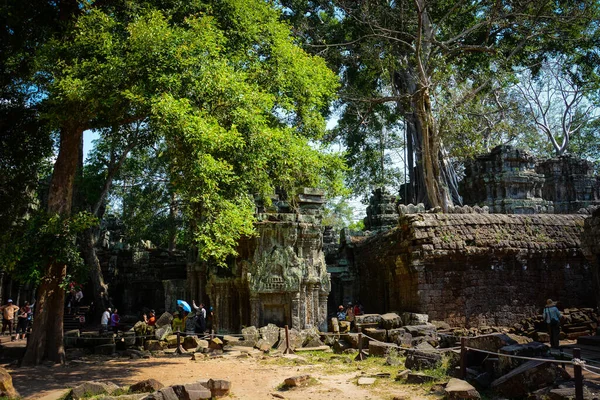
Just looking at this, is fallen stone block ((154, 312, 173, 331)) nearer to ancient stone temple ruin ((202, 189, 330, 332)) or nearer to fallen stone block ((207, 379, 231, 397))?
ancient stone temple ruin ((202, 189, 330, 332))

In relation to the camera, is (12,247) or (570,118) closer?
(12,247)

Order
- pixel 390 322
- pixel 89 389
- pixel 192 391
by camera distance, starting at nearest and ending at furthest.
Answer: pixel 192 391 < pixel 89 389 < pixel 390 322

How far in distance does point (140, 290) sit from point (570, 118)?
2657 cm

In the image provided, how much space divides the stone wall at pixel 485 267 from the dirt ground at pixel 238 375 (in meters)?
4.57

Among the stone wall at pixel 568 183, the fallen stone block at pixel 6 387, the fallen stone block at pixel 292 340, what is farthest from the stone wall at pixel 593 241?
the stone wall at pixel 568 183

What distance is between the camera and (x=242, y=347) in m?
12.8

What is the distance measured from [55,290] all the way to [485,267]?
36.0 ft

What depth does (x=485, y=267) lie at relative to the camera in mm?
14727

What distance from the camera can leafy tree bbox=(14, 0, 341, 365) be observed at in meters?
9.92

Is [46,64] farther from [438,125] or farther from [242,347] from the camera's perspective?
[438,125]

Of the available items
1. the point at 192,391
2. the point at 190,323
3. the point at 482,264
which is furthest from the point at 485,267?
the point at 192,391

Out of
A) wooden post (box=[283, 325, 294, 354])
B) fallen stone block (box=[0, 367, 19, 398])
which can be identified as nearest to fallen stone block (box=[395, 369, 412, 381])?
wooden post (box=[283, 325, 294, 354])

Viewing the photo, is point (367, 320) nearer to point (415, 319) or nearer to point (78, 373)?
point (415, 319)

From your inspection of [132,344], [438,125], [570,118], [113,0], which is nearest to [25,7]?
[113,0]
